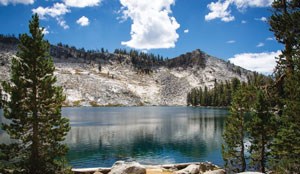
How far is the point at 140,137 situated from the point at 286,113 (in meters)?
67.7

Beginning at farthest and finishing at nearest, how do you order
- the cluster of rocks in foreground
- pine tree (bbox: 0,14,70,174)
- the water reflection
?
the water reflection → the cluster of rocks in foreground → pine tree (bbox: 0,14,70,174)

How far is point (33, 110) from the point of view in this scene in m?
27.3

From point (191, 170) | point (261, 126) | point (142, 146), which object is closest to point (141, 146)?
point (142, 146)

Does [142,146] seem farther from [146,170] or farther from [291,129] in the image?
[291,129]

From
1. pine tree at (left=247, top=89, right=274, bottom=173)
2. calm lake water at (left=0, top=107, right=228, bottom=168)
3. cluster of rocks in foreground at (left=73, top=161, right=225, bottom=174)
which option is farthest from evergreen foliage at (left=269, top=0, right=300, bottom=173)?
calm lake water at (left=0, top=107, right=228, bottom=168)

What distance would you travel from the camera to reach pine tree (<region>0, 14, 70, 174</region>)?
26656 mm

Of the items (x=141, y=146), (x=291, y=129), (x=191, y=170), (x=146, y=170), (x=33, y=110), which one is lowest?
(x=141, y=146)

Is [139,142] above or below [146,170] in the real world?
below

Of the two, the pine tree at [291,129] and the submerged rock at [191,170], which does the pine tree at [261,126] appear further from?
the pine tree at [291,129]

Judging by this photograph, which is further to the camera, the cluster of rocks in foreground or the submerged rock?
the submerged rock

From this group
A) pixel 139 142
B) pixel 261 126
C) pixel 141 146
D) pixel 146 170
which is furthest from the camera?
pixel 139 142

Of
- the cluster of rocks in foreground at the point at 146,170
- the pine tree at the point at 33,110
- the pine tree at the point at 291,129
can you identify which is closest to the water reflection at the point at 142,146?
the cluster of rocks in foreground at the point at 146,170

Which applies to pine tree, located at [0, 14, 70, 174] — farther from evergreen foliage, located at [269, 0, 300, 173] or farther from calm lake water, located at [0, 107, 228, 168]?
calm lake water, located at [0, 107, 228, 168]

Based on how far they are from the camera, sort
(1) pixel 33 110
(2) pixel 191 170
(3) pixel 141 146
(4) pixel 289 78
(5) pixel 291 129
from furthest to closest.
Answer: (3) pixel 141 146 → (2) pixel 191 170 → (1) pixel 33 110 → (5) pixel 291 129 → (4) pixel 289 78
